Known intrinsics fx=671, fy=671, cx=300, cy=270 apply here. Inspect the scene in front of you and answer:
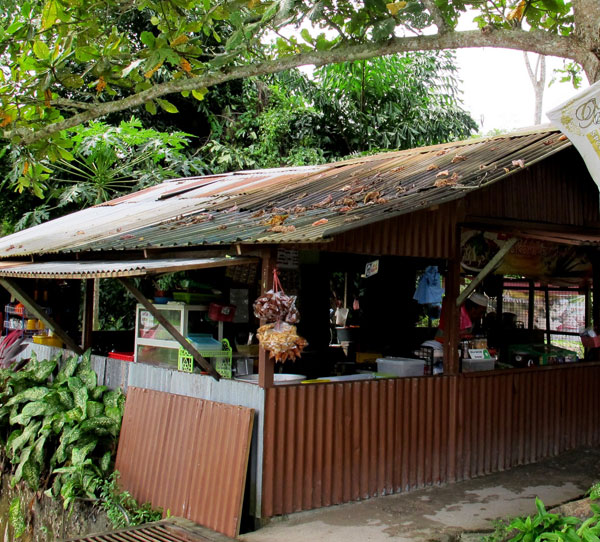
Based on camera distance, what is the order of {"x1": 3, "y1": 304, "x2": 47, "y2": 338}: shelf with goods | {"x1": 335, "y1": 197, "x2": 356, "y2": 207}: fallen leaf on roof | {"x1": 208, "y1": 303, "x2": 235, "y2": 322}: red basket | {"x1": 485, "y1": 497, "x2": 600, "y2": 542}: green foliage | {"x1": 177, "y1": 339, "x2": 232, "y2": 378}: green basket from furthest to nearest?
1. {"x1": 3, "y1": 304, "x2": 47, "y2": 338}: shelf with goods
2. {"x1": 208, "y1": 303, "x2": 235, "y2": 322}: red basket
3. {"x1": 177, "y1": 339, "x2": 232, "y2": 378}: green basket
4. {"x1": 335, "y1": 197, "x2": 356, "y2": 207}: fallen leaf on roof
5. {"x1": 485, "y1": 497, "x2": 600, "y2": 542}: green foliage

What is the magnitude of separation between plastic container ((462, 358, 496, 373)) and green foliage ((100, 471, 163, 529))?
3842 millimetres

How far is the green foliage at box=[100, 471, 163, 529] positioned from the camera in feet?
21.4

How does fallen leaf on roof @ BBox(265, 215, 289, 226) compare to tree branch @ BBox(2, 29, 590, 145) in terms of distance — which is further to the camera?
fallen leaf on roof @ BBox(265, 215, 289, 226)

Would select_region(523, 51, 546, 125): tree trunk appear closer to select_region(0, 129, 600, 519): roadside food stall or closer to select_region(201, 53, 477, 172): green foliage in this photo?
select_region(201, 53, 477, 172): green foliage

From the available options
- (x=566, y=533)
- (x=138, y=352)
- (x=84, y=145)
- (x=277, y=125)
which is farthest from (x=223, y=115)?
(x=566, y=533)

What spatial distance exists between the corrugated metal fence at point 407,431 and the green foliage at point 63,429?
2.46 meters

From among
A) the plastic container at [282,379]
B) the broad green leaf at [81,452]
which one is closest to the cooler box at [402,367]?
the plastic container at [282,379]

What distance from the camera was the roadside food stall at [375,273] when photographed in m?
5.96

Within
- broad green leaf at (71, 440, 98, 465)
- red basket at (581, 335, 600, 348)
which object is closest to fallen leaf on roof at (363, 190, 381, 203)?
broad green leaf at (71, 440, 98, 465)

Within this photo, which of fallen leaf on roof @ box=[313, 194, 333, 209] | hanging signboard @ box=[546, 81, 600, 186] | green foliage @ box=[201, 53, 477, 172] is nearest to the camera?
hanging signboard @ box=[546, 81, 600, 186]

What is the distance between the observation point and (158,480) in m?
6.63

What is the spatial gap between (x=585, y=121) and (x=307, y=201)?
3.32m

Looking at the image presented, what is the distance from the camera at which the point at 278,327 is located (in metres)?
5.71

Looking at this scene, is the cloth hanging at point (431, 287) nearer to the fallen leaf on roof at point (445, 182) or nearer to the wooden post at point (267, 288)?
the fallen leaf on roof at point (445, 182)
